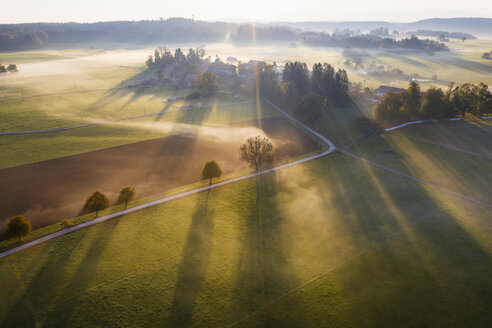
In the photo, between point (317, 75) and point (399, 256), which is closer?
point (399, 256)

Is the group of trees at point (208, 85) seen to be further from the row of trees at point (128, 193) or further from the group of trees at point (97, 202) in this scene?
the group of trees at point (97, 202)

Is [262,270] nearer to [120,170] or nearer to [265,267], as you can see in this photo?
[265,267]

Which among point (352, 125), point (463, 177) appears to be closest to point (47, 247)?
point (463, 177)

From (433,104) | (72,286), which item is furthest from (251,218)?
(433,104)

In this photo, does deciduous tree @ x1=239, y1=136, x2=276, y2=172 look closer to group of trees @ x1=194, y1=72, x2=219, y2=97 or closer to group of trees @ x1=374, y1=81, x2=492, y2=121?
group of trees @ x1=374, y1=81, x2=492, y2=121

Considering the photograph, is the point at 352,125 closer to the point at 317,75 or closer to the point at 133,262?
the point at 317,75

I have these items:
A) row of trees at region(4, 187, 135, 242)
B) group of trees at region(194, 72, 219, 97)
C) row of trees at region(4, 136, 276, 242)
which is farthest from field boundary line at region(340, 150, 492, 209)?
group of trees at region(194, 72, 219, 97)
